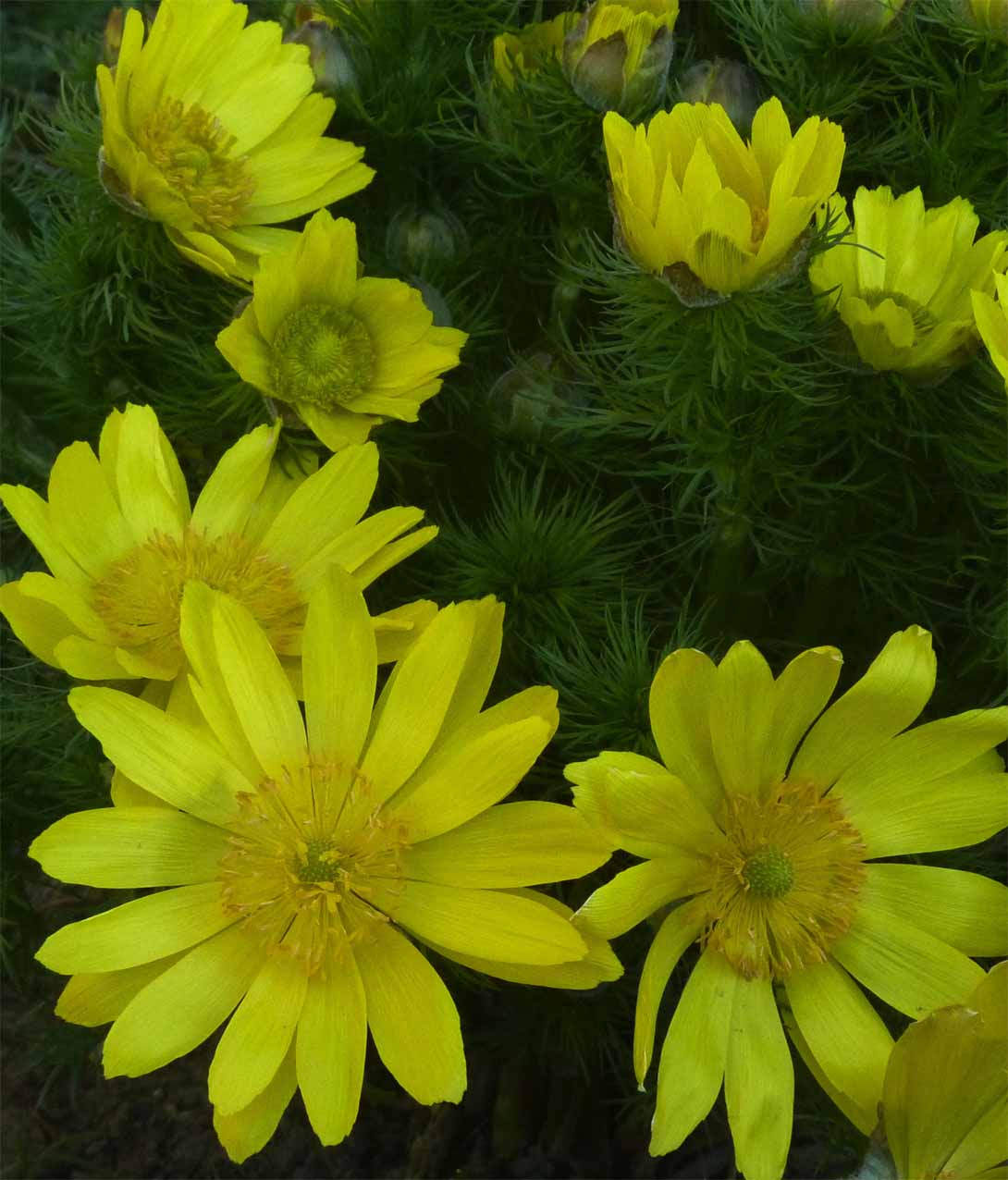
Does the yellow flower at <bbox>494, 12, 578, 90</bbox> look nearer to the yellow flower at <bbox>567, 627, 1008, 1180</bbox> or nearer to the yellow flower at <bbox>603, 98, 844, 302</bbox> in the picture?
the yellow flower at <bbox>603, 98, 844, 302</bbox>

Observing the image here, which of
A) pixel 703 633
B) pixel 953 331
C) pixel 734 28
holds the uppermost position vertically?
pixel 734 28

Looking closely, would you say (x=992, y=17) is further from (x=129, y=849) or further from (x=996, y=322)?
(x=129, y=849)

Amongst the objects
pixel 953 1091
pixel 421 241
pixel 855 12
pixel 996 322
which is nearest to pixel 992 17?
pixel 855 12

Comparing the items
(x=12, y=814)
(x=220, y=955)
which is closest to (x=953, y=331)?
(x=220, y=955)

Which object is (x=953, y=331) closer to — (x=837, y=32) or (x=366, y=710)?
(x=837, y=32)

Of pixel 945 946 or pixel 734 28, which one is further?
pixel 734 28

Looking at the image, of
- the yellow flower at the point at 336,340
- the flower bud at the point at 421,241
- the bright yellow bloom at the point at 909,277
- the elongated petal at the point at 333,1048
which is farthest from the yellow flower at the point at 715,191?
the elongated petal at the point at 333,1048

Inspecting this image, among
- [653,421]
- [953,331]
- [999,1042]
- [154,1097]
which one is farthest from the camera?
[154,1097]
